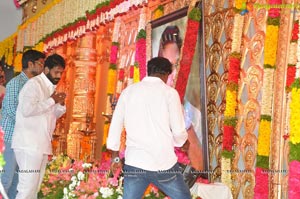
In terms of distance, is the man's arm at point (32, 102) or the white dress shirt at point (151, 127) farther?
the man's arm at point (32, 102)

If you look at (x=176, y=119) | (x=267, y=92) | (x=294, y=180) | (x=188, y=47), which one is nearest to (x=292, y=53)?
(x=267, y=92)

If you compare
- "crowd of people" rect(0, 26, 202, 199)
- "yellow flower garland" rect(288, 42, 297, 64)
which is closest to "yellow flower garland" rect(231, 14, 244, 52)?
"crowd of people" rect(0, 26, 202, 199)

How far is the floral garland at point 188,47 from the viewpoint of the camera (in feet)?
27.9

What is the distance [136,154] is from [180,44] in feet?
12.4

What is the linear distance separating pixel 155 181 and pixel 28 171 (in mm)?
1760

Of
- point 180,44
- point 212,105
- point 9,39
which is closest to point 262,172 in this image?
point 212,105

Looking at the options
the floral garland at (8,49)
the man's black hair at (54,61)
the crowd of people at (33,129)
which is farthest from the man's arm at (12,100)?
the floral garland at (8,49)

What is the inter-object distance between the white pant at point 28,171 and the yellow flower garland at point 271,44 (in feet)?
8.77

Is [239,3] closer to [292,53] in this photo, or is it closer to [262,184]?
[292,53]

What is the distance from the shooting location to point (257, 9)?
7945mm

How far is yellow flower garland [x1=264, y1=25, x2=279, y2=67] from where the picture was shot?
7.33 m

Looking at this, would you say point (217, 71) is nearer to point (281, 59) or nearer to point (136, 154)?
point (281, 59)

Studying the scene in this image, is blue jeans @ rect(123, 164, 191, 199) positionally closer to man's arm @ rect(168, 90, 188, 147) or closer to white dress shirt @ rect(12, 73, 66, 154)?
man's arm @ rect(168, 90, 188, 147)

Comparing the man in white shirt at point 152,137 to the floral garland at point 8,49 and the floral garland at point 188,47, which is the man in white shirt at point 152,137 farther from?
the floral garland at point 8,49
